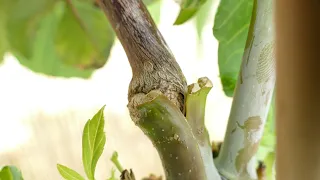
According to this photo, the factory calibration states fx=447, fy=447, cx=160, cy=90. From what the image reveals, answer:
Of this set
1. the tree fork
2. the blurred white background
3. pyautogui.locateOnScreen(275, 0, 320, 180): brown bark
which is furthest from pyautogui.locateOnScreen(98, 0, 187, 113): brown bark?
the blurred white background

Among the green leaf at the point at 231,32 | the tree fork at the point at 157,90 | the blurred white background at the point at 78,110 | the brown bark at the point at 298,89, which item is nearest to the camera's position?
the brown bark at the point at 298,89

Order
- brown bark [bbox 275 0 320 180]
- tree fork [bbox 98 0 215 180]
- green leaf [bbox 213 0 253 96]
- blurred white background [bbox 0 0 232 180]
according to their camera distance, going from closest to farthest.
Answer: brown bark [bbox 275 0 320 180], tree fork [bbox 98 0 215 180], green leaf [bbox 213 0 253 96], blurred white background [bbox 0 0 232 180]

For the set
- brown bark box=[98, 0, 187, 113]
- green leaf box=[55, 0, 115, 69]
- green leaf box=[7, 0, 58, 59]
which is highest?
green leaf box=[7, 0, 58, 59]

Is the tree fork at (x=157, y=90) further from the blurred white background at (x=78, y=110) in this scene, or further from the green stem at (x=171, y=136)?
the blurred white background at (x=78, y=110)

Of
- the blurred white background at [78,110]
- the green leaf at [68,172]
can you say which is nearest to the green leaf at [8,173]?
the green leaf at [68,172]

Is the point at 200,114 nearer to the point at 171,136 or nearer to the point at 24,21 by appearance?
the point at 171,136

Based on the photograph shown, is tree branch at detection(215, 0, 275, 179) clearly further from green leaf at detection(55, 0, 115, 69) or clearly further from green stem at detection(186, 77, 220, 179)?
green leaf at detection(55, 0, 115, 69)

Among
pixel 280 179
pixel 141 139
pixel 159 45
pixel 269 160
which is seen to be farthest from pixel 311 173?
pixel 141 139
